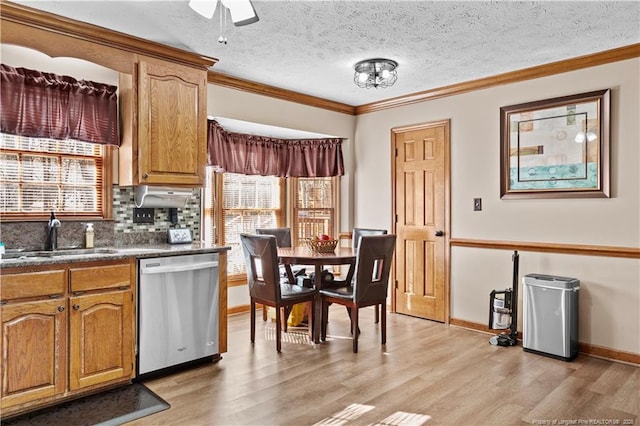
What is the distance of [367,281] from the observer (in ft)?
12.2

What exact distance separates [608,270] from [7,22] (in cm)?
466

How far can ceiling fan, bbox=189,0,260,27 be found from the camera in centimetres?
231

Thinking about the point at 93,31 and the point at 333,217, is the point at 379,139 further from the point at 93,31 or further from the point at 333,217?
the point at 93,31

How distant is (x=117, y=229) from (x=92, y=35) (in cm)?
142

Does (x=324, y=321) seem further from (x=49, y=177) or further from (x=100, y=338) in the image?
(x=49, y=177)

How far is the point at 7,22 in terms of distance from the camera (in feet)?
8.96

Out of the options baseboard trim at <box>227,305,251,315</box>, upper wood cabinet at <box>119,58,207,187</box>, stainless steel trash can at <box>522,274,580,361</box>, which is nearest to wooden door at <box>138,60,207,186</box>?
upper wood cabinet at <box>119,58,207,187</box>

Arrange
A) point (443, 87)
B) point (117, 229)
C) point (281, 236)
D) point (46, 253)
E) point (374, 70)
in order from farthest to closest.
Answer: point (281, 236) → point (443, 87) → point (374, 70) → point (117, 229) → point (46, 253)

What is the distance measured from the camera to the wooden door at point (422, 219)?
4.66 m

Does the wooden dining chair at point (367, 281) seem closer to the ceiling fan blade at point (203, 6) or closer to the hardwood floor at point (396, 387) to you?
the hardwood floor at point (396, 387)

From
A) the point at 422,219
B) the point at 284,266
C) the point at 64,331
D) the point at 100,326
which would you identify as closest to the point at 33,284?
the point at 64,331

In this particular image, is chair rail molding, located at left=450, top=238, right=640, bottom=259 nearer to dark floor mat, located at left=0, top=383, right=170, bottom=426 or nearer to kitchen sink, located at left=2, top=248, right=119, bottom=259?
dark floor mat, located at left=0, top=383, right=170, bottom=426

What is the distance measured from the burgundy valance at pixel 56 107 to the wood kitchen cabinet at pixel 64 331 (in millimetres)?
1014

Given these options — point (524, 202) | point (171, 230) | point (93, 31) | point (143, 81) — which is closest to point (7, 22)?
point (93, 31)
